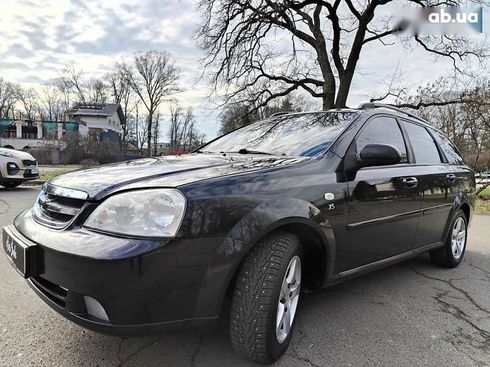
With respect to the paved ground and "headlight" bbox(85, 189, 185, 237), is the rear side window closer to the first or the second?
the paved ground

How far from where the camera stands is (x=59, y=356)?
2361 millimetres

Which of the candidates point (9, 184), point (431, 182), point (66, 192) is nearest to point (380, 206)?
point (431, 182)

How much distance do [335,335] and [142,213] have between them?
1.63 m

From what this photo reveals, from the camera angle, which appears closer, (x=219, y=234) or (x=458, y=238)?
(x=219, y=234)

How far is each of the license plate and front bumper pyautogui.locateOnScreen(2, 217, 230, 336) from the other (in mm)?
89

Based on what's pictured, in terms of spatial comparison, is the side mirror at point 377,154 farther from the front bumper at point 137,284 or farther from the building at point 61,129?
the building at point 61,129

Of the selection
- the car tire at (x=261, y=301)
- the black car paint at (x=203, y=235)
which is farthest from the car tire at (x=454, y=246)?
the car tire at (x=261, y=301)

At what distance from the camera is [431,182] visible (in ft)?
12.5

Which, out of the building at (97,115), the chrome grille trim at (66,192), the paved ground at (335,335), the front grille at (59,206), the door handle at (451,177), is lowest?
the paved ground at (335,335)

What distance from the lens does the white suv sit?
1042cm

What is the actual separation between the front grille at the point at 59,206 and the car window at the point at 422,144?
3.01 m

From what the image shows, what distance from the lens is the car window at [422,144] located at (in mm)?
3877

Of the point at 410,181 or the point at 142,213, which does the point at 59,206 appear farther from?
the point at 410,181

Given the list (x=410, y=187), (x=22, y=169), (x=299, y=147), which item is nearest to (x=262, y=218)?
(x=299, y=147)
